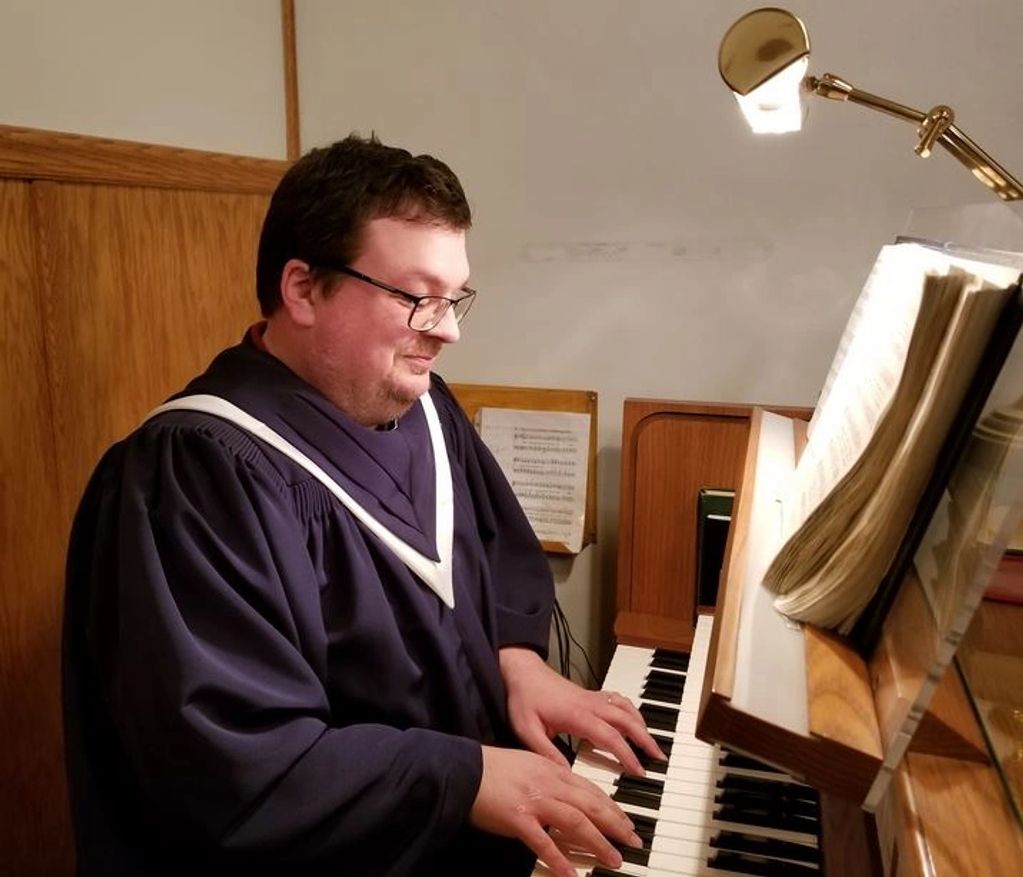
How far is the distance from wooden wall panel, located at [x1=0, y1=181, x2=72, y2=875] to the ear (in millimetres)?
498

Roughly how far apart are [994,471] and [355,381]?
2.63ft

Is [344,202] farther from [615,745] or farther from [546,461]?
[546,461]

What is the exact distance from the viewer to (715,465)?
1.67 m

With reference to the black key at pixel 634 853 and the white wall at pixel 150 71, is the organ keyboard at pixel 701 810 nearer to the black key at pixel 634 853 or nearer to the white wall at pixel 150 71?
the black key at pixel 634 853

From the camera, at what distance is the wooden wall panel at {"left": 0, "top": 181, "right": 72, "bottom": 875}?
1333 mm

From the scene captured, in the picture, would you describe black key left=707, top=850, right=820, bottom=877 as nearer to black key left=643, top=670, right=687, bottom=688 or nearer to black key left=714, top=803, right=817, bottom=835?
black key left=714, top=803, right=817, bottom=835

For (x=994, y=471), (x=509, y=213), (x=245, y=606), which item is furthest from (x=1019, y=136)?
(x=245, y=606)

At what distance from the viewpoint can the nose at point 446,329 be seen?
1.20m

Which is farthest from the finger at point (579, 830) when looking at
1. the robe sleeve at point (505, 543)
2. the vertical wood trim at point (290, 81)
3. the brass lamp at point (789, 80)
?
the vertical wood trim at point (290, 81)

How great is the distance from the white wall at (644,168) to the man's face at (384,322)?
2.37ft

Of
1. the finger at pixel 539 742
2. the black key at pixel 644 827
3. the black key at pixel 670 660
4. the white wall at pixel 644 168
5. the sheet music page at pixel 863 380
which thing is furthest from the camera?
the white wall at pixel 644 168

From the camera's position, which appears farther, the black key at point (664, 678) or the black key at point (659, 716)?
the black key at point (664, 678)

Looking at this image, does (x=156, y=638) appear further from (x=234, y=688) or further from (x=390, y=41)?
(x=390, y=41)

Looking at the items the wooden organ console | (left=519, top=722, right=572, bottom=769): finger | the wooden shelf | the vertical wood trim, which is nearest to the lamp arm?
the wooden organ console
